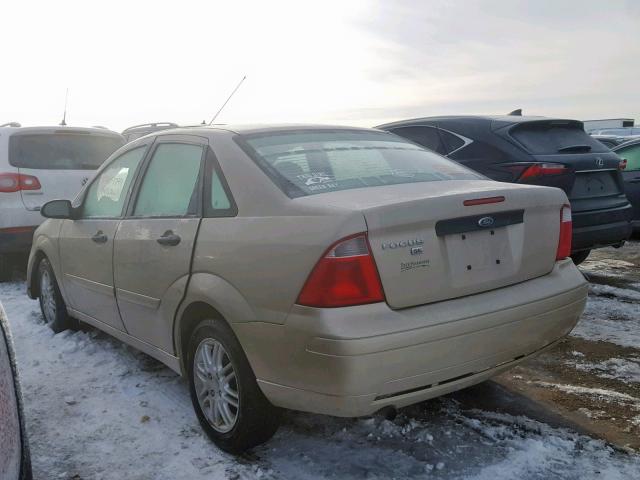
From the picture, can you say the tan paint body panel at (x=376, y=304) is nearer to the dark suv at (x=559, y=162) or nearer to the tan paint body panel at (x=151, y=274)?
the tan paint body panel at (x=151, y=274)

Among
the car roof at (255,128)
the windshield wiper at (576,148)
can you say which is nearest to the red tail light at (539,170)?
the windshield wiper at (576,148)

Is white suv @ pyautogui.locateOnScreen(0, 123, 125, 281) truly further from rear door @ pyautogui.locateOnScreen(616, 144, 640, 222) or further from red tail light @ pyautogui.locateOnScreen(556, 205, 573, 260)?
rear door @ pyautogui.locateOnScreen(616, 144, 640, 222)

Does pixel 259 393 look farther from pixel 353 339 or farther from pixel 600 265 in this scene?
pixel 600 265

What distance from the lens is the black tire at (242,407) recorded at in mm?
2748

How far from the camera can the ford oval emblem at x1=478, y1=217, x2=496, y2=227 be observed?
263 centimetres

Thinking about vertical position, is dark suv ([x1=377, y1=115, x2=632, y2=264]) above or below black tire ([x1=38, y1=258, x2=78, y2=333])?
above

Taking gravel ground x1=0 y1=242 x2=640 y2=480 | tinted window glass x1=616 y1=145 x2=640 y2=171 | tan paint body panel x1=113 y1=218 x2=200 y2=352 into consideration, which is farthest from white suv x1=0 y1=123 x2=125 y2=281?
tinted window glass x1=616 y1=145 x2=640 y2=171

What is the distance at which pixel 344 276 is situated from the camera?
2367 millimetres

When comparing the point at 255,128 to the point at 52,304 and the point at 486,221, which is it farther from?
the point at 52,304

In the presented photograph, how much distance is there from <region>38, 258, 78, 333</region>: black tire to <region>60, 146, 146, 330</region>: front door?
29 cm

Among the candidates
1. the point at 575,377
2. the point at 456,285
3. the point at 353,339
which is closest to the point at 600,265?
the point at 575,377

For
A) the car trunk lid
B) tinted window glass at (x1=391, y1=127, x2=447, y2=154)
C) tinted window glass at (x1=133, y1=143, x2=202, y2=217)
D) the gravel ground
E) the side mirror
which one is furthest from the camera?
tinted window glass at (x1=391, y1=127, x2=447, y2=154)

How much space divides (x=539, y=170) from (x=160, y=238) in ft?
11.4

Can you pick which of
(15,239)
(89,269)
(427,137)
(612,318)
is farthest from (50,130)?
(612,318)
